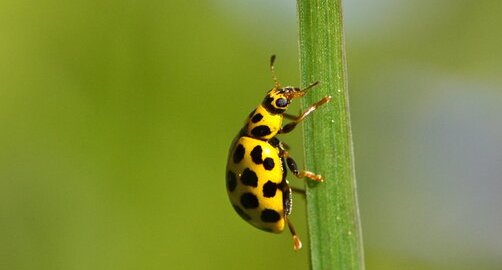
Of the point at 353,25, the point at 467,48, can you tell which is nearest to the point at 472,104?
the point at 467,48

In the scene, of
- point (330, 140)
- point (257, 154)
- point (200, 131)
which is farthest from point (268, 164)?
point (200, 131)

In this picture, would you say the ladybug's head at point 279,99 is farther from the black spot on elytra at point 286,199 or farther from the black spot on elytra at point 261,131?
the black spot on elytra at point 286,199


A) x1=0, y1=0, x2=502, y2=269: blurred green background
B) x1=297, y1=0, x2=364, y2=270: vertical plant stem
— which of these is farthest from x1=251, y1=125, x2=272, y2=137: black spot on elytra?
x1=297, y1=0, x2=364, y2=270: vertical plant stem

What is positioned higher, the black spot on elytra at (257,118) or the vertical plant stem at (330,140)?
the black spot on elytra at (257,118)

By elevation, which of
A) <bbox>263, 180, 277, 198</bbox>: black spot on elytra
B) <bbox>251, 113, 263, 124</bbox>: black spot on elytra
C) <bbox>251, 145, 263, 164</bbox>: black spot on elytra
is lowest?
<bbox>263, 180, 277, 198</bbox>: black spot on elytra

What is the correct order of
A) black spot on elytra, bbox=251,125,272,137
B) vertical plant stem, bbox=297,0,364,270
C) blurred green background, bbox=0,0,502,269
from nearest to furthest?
vertical plant stem, bbox=297,0,364,270, black spot on elytra, bbox=251,125,272,137, blurred green background, bbox=0,0,502,269

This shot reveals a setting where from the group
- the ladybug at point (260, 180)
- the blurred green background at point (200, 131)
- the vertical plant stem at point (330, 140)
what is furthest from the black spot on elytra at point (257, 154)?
the vertical plant stem at point (330, 140)

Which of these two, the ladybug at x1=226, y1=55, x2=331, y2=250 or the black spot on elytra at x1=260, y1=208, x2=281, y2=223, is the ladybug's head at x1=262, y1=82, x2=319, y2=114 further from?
the black spot on elytra at x1=260, y1=208, x2=281, y2=223

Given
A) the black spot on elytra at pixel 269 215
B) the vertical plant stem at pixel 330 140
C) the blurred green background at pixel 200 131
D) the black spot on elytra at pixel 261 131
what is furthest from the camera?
the blurred green background at pixel 200 131
